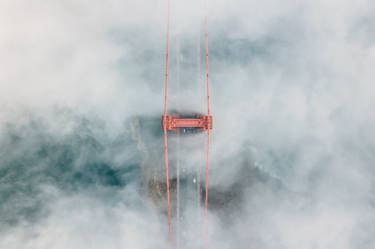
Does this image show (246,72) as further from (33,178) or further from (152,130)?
(33,178)

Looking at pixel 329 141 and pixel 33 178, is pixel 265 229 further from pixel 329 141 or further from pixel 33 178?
pixel 33 178

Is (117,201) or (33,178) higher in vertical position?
(33,178)

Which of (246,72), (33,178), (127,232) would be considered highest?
(246,72)

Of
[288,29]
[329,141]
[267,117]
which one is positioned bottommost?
[329,141]

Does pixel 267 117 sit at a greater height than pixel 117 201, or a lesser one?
greater

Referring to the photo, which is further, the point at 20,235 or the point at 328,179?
the point at 328,179

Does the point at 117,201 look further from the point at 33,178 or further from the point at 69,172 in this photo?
the point at 33,178

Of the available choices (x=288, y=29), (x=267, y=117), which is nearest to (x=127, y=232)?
(x=267, y=117)

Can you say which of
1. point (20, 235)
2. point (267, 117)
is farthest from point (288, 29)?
point (20, 235)
